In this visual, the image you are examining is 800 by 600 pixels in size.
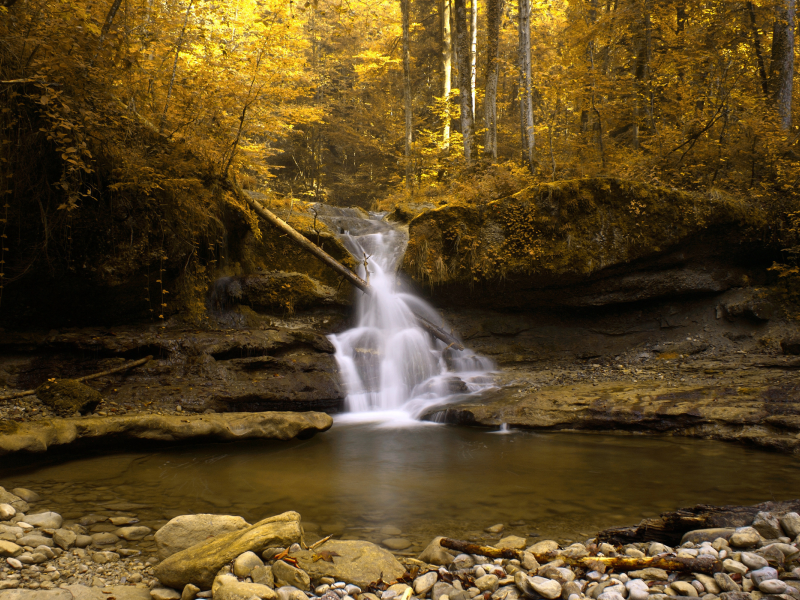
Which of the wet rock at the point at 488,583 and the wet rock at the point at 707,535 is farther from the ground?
the wet rock at the point at 707,535

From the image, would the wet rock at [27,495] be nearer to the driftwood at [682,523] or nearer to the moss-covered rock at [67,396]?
the moss-covered rock at [67,396]

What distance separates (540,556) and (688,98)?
1414 cm

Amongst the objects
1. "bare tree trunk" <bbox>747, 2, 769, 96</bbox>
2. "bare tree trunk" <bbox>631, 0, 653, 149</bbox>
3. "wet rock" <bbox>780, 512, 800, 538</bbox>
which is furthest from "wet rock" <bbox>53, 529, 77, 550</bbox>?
"bare tree trunk" <bbox>747, 2, 769, 96</bbox>

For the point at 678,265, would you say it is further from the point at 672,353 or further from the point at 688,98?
the point at 688,98

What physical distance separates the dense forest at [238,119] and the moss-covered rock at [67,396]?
1.65 metres

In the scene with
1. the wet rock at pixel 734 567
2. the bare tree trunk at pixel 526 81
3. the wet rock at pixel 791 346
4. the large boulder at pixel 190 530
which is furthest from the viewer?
the bare tree trunk at pixel 526 81

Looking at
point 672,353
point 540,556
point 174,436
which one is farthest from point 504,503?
point 672,353

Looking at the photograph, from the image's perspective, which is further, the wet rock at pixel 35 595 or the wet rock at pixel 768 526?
the wet rock at pixel 768 526

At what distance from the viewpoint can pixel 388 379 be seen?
32.2 ft

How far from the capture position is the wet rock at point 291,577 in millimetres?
2797

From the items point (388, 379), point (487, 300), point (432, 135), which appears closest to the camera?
point (388, 379)

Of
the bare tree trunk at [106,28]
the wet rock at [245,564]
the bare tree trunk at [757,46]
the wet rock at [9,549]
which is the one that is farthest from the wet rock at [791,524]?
the bare tree trunk at [757,46]

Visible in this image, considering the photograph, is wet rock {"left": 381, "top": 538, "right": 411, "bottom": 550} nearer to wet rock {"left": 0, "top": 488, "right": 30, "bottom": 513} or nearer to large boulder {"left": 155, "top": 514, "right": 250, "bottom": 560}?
Result: large boulder {"left": 155, "top": 514, "right": 250, "bottom": 560}

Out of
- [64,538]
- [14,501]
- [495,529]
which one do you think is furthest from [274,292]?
[495,529]
